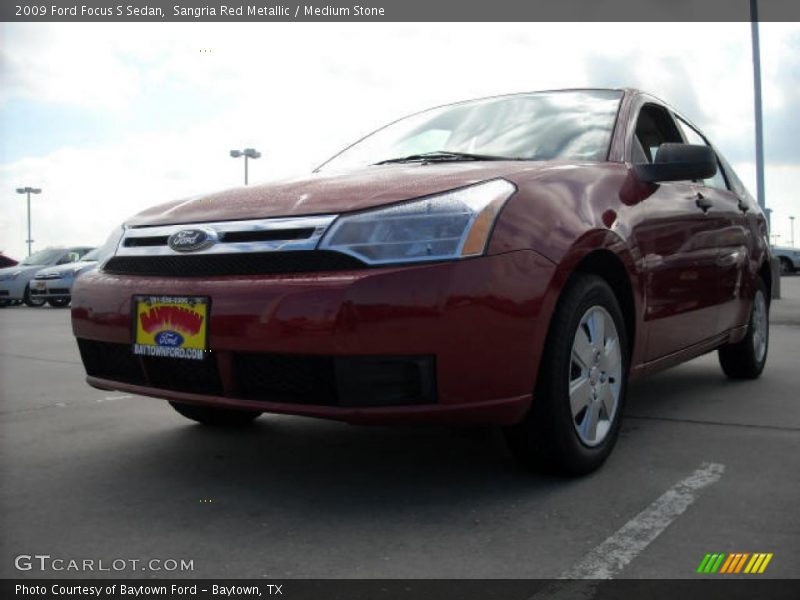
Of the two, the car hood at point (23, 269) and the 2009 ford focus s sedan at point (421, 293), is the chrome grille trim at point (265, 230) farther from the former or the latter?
the car hood at point (23, 269)

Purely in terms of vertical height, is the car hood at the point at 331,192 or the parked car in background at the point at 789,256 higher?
the car hood at the point at 331,192

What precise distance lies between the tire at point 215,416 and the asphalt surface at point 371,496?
0.21 feet

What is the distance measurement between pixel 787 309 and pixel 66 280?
13.7 m

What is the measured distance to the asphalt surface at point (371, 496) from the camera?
2.21 meters

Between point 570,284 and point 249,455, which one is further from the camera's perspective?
point 249,455

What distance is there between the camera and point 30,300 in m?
17.8

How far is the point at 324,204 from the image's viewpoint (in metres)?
2.62

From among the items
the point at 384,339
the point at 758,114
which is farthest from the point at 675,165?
the point at 758,114

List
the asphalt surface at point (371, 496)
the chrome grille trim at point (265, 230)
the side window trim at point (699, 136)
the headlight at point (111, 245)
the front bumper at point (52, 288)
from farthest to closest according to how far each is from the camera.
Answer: the front bumper at point (52, 288), the side window trim at point (699, 136), the headlight at point (111, 245), the chrome grille trim at point (265, 230), the asphalt surface at point (371, 496)

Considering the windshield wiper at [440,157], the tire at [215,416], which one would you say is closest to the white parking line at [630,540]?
the windshield wiper at [440,157]

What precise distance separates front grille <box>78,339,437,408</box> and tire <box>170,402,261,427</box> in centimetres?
106
